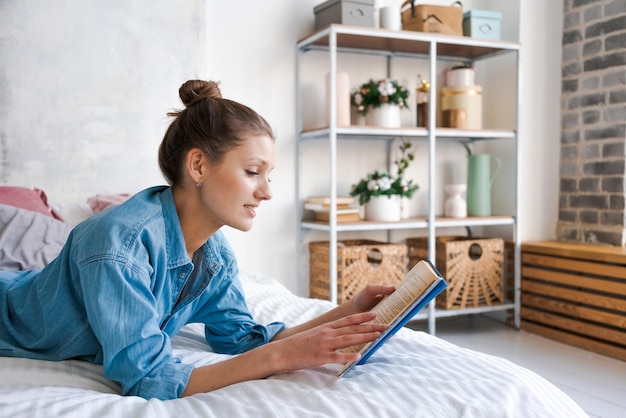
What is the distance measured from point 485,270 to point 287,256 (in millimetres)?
1149

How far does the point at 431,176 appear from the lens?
11.5 ft

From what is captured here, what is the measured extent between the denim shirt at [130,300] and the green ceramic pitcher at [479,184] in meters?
2.53

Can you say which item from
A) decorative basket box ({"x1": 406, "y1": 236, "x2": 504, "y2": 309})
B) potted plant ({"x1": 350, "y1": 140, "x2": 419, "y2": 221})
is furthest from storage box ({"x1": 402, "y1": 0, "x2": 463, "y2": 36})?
decorative basket box ({"x1": 406, "y1": 236, "x2": 504, "y2": 309})

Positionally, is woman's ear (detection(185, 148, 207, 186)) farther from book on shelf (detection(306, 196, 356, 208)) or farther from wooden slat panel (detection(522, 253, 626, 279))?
wooden slat panel (detection(522, 253, 626, 279))

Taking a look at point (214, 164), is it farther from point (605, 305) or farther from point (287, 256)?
point (605, 305)

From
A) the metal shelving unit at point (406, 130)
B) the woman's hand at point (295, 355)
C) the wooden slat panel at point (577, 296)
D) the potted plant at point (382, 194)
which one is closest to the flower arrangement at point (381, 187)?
the potted plant at point (382, 194)

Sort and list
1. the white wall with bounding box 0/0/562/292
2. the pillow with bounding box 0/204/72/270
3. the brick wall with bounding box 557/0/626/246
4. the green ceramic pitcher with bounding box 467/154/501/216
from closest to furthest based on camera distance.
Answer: the pillow with bounding box 0/204/72/270
the white wall with bounding box 0/0/562/292
the brick wall with bounding box 557/0/626/246
the green ceramic pitcher with bounding box 467/154/501/216

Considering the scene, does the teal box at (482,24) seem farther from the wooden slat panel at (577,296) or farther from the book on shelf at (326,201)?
the wooden slat panel at (577,296)

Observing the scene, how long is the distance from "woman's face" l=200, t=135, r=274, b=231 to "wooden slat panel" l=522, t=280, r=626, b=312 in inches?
99.1

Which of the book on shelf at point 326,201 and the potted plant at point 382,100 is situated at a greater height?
the potted plant at point 382,100

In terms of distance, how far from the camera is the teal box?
3680 mm

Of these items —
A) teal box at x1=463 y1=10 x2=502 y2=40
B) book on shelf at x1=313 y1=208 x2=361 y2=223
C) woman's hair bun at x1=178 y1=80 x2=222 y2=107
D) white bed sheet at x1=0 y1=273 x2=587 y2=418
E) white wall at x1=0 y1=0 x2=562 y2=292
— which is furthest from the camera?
teal box at x1=463 y1=10 x2=502 y2=40

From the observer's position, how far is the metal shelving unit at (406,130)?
10.7ft

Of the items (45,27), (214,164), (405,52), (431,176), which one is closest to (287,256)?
(431,176)
